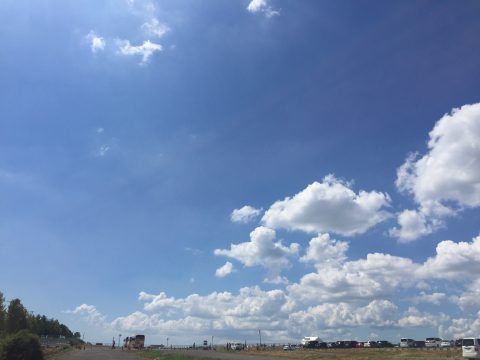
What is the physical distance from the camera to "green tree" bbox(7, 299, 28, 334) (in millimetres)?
109425

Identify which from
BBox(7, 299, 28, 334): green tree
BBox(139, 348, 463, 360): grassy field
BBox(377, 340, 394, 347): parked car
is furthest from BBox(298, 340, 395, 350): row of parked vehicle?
BBox(7, 299, 28, 334): green tree

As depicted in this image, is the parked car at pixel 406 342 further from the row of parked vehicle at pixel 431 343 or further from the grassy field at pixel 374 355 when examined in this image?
the grassy field at pixel 374 355

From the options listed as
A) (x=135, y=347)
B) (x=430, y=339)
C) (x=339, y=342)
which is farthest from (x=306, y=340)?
(x=135, y=347)

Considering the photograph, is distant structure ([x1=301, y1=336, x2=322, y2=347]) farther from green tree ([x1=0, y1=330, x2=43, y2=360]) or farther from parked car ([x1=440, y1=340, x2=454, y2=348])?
green tree ([x1=0, y1=330, x2=43, y2=360])

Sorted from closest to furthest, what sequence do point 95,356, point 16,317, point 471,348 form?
point 471,348, point 95,356, point 16,317

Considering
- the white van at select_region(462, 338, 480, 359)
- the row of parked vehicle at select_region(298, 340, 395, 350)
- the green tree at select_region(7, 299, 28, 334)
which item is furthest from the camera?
the row of parked vehicle at select_region(298, 340, 395, 350)

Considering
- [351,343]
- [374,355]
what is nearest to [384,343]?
[351,343]

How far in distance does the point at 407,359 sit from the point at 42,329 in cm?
17276

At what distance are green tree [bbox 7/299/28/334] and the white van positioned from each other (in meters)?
93.3

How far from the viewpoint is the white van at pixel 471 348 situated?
5000cm

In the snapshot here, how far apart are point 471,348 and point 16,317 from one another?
320 ft

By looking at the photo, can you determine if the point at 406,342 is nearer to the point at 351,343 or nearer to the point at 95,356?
the point at 351,343

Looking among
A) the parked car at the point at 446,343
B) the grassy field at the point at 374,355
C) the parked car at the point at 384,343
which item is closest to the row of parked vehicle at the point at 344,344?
the parked car at the point at 384,343

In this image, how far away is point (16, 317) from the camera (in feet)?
367
